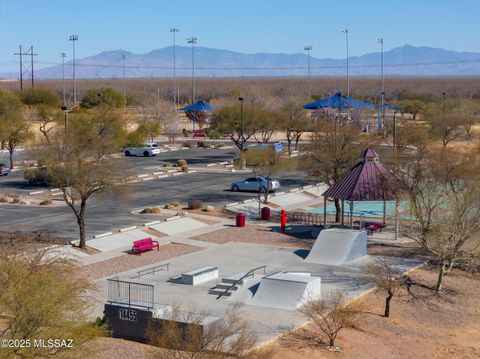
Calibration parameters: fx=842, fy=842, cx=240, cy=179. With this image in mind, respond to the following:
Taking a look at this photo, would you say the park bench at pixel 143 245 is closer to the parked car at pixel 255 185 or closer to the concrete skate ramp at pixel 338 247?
the concrete skate ramp at pixel 338 247

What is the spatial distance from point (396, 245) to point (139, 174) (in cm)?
2805

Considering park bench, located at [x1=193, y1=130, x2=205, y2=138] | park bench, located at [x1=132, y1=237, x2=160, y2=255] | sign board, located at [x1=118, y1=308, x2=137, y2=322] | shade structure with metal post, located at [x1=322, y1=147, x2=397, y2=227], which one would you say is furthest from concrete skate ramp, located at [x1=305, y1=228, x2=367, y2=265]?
park bench, located at [x1=193, y1=130, x2=205, y2=138]

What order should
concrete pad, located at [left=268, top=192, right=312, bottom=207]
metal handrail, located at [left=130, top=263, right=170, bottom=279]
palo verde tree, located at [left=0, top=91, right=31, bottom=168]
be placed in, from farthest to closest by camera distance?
palo verde tree, located at [left=0, top=91, right=31, bottom=168] < concrete pad, located at [left=268, top=192, right=312, bottom=207] < metal handrail, located at [left=130, top=263, right=170, bottom=279]

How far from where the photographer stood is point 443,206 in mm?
33312

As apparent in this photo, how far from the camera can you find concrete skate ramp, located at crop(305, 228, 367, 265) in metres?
34.3

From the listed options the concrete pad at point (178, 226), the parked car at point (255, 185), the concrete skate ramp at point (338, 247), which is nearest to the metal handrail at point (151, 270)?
the concrete skate ramp at point (338, 247)

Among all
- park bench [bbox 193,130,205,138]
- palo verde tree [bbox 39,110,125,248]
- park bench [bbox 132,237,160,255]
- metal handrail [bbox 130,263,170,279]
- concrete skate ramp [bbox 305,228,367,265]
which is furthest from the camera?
park bench [bbox 193,130,205,138]

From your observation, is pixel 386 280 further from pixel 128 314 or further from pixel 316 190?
pixel 316 190

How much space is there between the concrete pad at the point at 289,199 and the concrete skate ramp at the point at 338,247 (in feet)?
47.9

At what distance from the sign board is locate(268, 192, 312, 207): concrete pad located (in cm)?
2602

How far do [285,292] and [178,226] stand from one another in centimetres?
1460

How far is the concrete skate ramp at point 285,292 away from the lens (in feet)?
89.8

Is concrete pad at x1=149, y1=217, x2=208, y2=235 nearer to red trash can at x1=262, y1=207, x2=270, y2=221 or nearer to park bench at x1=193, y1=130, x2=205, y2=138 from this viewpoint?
red trash can at x1=262, y1=207, x2=270, y2=221

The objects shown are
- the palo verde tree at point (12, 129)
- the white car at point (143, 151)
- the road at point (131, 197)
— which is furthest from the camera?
the white car at point (143, 151)
